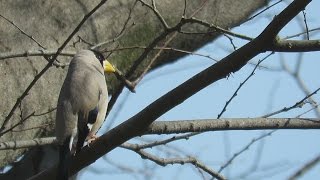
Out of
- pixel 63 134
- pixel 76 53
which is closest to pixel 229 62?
pixel 63 134

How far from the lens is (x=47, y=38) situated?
12.0ft

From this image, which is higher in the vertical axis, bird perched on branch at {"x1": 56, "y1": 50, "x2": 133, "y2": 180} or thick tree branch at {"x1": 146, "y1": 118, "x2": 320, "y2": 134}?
bird perched on branch at {"x1": 56, "y1": 50, "x2": 133, "y2": 180}

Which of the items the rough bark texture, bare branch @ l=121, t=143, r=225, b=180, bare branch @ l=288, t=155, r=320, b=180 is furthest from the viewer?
the rough bark texture

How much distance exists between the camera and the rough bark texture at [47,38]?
11.6ft

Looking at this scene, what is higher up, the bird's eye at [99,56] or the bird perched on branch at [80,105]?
the bird's eye at [99,56]

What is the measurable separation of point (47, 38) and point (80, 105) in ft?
1.85

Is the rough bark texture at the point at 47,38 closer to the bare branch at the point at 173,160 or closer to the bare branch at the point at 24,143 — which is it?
the bare branch at the point at 24,143

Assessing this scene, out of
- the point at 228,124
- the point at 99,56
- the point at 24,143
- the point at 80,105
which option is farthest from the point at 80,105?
the point at 228,124

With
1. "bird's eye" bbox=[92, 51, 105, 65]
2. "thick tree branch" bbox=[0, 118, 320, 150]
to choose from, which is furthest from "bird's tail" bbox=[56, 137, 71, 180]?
"bird's eye" bbox=[92, 51, 105, 65]

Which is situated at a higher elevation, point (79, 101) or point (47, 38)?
point (47, 38)

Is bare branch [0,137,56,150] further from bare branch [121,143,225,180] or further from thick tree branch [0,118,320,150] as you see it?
thick tree branch [0,118,320,150]

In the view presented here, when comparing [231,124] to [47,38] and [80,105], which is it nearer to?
[80,105]

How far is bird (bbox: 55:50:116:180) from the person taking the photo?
122 inches

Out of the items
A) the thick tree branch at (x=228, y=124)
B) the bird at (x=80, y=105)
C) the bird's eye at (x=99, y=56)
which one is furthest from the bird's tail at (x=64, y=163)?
the bird's eye at (x=99, y=56)
